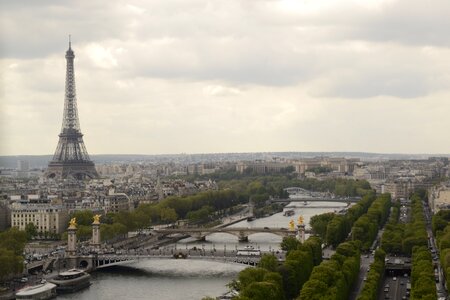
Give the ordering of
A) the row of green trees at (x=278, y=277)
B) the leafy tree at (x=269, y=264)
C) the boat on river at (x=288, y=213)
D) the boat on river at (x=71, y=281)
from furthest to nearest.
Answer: the boat on river at (x=288, y=213)
the boat on river at (x=71, y=281)
the leafy tree at (x=269, y=264)
the row of green trees at (x=278, y=277)

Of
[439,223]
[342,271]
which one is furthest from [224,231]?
[342,271]

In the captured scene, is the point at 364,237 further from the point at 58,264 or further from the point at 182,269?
the point at 58,264

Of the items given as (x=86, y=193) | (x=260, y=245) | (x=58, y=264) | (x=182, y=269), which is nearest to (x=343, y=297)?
(x=182, y=269)

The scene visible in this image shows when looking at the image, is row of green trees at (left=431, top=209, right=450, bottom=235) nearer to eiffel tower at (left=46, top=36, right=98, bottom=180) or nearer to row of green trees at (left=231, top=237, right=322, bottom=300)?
row of green trees at (left=231, top=237, right=322, bottom=300)

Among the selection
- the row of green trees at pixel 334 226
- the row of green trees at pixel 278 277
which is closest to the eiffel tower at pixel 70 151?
the row of green trees at pixel 334 226

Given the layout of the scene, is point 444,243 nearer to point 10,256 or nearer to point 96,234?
point 96,234

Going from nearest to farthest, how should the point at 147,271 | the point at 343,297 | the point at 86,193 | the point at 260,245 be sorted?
the point at 343,297 < the point at 147,271 < the point at 260,245 < the point at 86,193

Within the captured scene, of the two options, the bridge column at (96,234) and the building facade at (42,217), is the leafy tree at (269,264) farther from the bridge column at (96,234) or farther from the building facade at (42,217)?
the building facade at (42,217)
